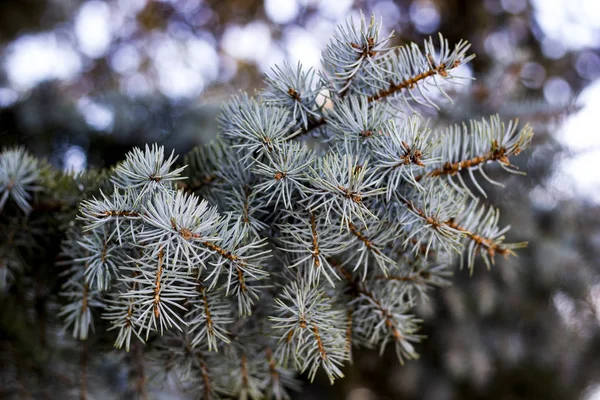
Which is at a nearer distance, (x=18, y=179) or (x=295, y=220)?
(x=295, y=220)

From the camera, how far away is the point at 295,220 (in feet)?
1.43

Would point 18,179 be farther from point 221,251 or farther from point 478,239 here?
point 478,239

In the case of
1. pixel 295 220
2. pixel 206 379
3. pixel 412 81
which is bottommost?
pixel 206 379

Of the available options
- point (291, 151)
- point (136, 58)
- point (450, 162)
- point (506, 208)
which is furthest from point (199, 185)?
point (136, 58)

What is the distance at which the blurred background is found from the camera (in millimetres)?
965

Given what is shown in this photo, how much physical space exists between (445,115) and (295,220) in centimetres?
65

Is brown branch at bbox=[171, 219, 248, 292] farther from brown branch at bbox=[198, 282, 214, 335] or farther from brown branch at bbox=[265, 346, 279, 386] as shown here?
brown branch at bbox=[265, 346, 279, 386]

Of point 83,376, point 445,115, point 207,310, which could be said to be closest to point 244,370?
point 207,310

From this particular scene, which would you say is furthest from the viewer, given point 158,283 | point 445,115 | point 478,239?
point 445,115

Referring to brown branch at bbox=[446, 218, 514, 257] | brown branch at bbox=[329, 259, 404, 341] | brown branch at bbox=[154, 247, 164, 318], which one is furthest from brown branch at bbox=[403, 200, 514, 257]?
brown branch at bbox=[154, 247, 164, 318]

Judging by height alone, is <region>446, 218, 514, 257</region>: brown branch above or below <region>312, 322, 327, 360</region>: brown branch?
above

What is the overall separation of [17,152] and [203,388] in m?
0.38

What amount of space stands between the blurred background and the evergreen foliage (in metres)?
0.17

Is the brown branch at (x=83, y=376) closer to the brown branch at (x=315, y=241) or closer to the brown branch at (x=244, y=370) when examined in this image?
the brown branch at (x=244, y=370)
